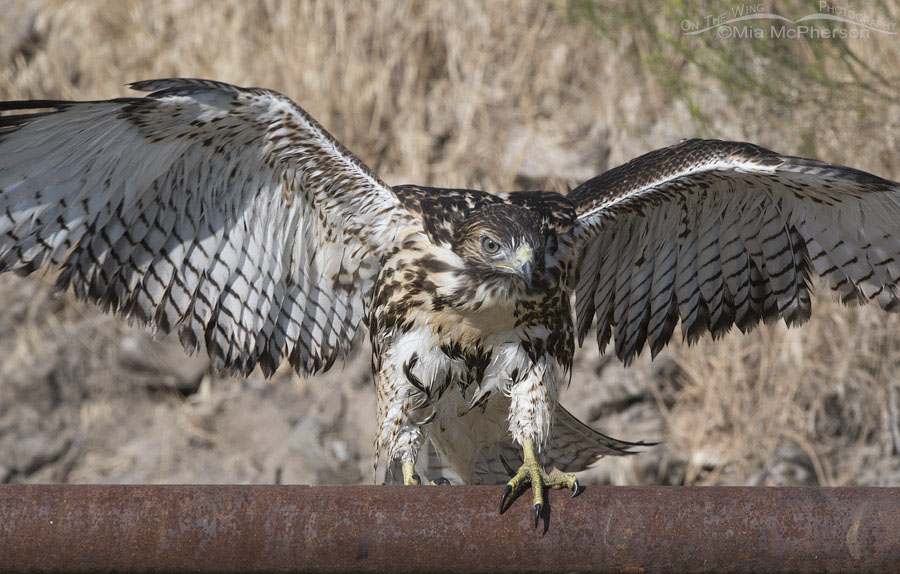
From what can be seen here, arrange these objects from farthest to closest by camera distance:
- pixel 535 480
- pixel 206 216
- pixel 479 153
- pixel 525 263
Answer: pixel 479 153
pixel 206 216
pixel 525 263
pixel 535 480

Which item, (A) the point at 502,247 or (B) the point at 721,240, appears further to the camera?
(B) the point at 721,240

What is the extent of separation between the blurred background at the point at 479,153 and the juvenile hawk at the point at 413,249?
169cm

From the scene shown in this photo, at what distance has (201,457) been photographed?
700cm

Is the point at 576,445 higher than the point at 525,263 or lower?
lower

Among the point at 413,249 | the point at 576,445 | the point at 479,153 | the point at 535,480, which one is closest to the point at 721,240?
the point at 576,445

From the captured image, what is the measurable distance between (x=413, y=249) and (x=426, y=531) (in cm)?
162

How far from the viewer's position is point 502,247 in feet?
10.4

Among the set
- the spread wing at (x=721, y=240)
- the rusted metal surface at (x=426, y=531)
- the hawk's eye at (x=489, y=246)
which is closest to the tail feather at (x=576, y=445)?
the spread wing at (x=721, y=240)

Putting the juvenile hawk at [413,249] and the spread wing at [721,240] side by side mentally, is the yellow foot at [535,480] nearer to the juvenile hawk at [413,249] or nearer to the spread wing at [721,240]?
the juvenile hawk at [413,249]

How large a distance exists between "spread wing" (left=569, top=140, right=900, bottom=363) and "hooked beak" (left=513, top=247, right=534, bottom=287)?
1.58ft

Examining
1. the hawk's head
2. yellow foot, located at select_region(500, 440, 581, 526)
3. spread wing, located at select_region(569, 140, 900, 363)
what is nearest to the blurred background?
spread wing, located at select_region(569, 140, 900, 363)

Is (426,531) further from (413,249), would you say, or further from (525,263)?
(413,249)

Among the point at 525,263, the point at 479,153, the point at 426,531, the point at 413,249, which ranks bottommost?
the point at 479,153

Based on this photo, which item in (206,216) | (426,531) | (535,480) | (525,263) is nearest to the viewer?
(426,531)
